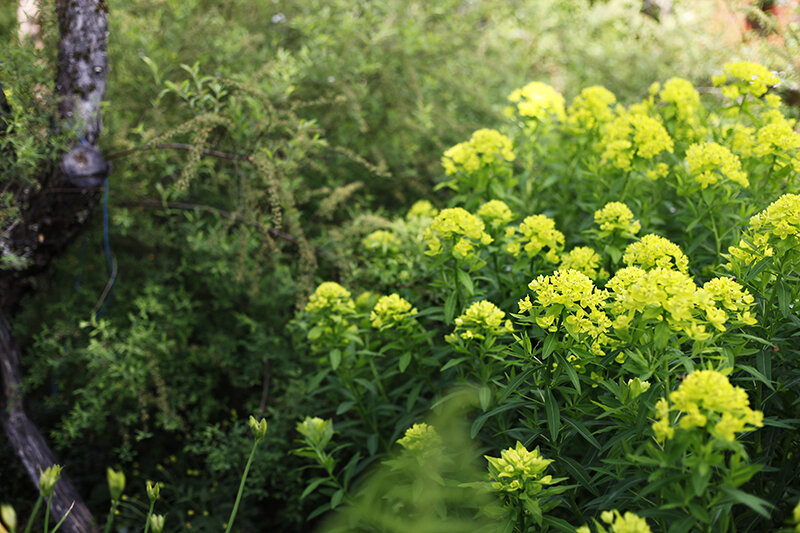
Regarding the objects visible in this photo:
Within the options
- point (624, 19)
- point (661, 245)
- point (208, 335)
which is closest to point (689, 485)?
point (661, 245)

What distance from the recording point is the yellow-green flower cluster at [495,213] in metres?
2.29

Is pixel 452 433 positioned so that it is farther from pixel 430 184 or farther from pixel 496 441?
pixel 430 184

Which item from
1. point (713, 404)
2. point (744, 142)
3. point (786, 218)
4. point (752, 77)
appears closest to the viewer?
point (713, 404)

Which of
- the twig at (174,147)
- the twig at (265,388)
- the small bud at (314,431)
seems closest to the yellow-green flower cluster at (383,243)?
the twig at (174,147)

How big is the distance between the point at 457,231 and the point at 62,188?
2050 mm

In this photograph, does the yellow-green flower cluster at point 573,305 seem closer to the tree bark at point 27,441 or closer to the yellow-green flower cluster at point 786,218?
the yellow-green flower cluster at point 786,218

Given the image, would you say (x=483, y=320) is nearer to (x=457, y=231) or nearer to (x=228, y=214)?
(x=457, y=231)

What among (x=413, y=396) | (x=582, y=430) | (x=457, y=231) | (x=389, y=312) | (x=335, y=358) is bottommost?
(x=582, y=430)

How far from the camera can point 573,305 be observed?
63.5 inches

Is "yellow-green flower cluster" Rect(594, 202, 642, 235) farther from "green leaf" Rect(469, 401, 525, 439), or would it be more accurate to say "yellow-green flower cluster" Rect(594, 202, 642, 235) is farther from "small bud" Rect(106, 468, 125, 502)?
"small bud" Rect(106, 468, 125, 502)

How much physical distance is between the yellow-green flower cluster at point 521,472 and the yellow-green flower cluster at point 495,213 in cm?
99

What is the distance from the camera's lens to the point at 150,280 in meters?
3.22

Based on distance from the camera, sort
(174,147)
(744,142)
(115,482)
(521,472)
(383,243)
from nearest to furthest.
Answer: (115,482)
(521,472)
(744,142)
(383,243)
(174,147)

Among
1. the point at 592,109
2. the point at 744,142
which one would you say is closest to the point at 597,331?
the point at 744,142
